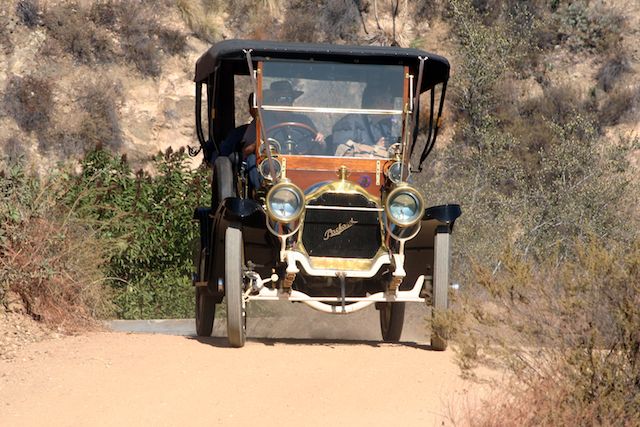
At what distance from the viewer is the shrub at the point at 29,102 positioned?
998 inches

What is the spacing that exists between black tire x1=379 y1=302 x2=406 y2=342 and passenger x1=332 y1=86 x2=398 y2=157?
1754 mm

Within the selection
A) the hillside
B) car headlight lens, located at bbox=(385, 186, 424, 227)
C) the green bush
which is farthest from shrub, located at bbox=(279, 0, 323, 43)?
car headlight lens, located at bbox=(385, 186, 424, 227)

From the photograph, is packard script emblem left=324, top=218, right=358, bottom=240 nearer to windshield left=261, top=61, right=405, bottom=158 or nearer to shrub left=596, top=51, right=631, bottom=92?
windshield left=261, top=61, right=405, bottom=158

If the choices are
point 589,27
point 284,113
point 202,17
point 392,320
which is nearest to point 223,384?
point 284,113

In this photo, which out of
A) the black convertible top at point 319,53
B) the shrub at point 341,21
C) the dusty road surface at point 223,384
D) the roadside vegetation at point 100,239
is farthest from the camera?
the shrub at point 341,21

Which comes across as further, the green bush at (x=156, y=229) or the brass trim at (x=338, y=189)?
the green bush at (x=156, y=229)

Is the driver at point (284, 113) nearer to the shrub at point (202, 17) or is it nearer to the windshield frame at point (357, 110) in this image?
the windshield frame at point (357, 110)

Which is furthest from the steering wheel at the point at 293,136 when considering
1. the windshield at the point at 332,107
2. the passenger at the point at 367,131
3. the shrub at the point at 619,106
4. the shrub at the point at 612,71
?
the shrub at the point at 612,71

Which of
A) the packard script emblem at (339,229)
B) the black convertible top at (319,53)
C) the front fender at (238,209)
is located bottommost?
the packard script emblem at (339,229)

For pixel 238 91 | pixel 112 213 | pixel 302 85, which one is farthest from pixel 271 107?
pixel 238 91

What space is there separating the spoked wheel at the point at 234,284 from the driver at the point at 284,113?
4.09 ft

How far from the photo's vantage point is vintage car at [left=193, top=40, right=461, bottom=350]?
30.1 ft

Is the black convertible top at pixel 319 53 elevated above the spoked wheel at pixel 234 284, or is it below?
above

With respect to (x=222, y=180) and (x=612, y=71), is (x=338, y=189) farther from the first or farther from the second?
(x=612, y=71)
